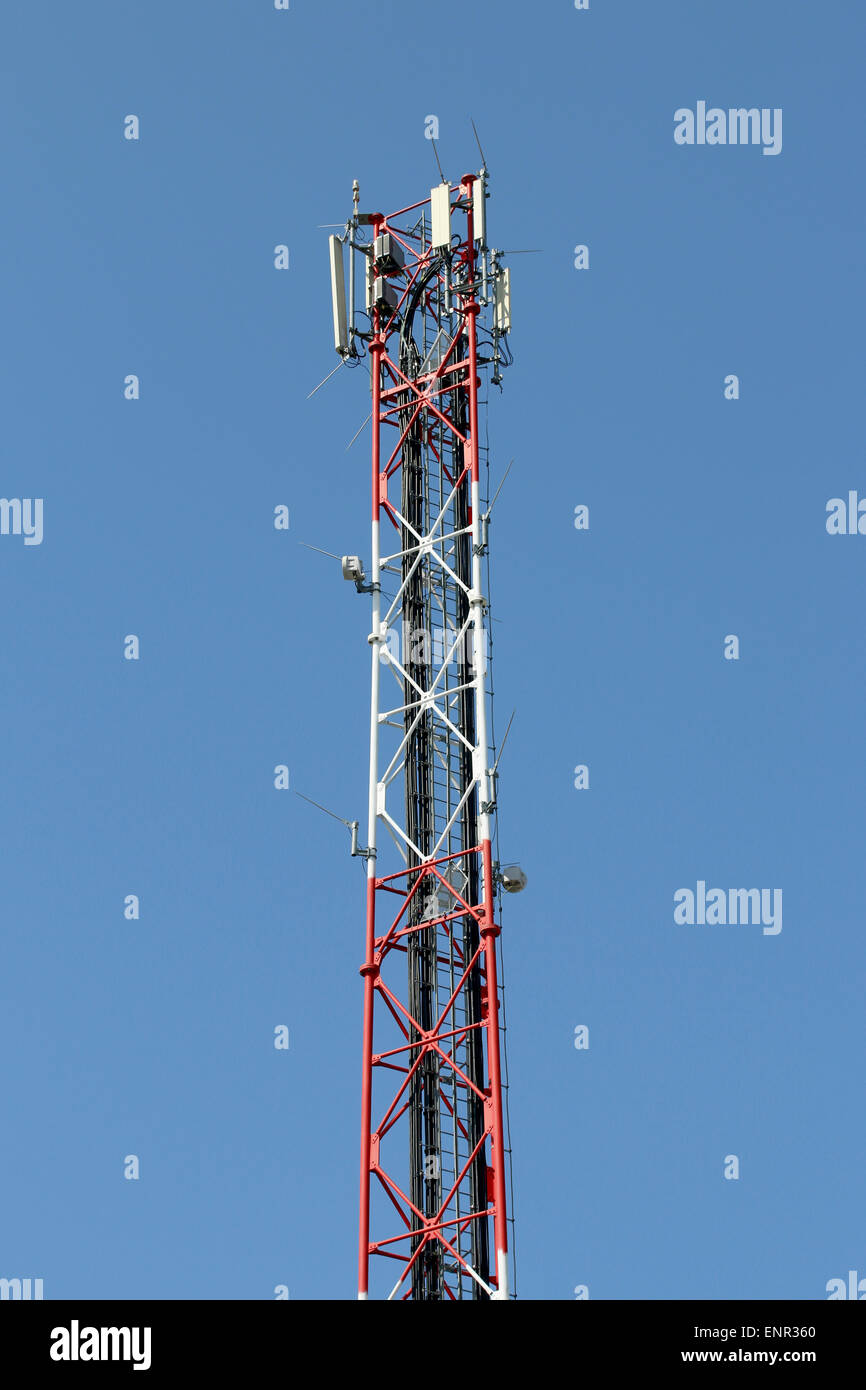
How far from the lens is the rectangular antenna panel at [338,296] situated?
61.7m

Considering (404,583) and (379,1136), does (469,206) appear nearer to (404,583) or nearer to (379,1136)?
(404,583)

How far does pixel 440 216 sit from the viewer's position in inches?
2405

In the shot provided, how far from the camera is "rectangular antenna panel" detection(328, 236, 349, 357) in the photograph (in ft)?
202

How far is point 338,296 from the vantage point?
203 feet

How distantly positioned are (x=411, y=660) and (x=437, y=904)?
23.2 ft

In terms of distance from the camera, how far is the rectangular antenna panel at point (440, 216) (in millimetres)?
60688

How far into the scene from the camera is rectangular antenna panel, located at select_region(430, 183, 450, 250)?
60688 millimetres

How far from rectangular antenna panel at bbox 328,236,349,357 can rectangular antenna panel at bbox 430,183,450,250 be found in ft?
9.02

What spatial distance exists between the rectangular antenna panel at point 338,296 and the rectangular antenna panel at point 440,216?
2750 mm

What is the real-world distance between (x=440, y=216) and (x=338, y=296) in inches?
145
